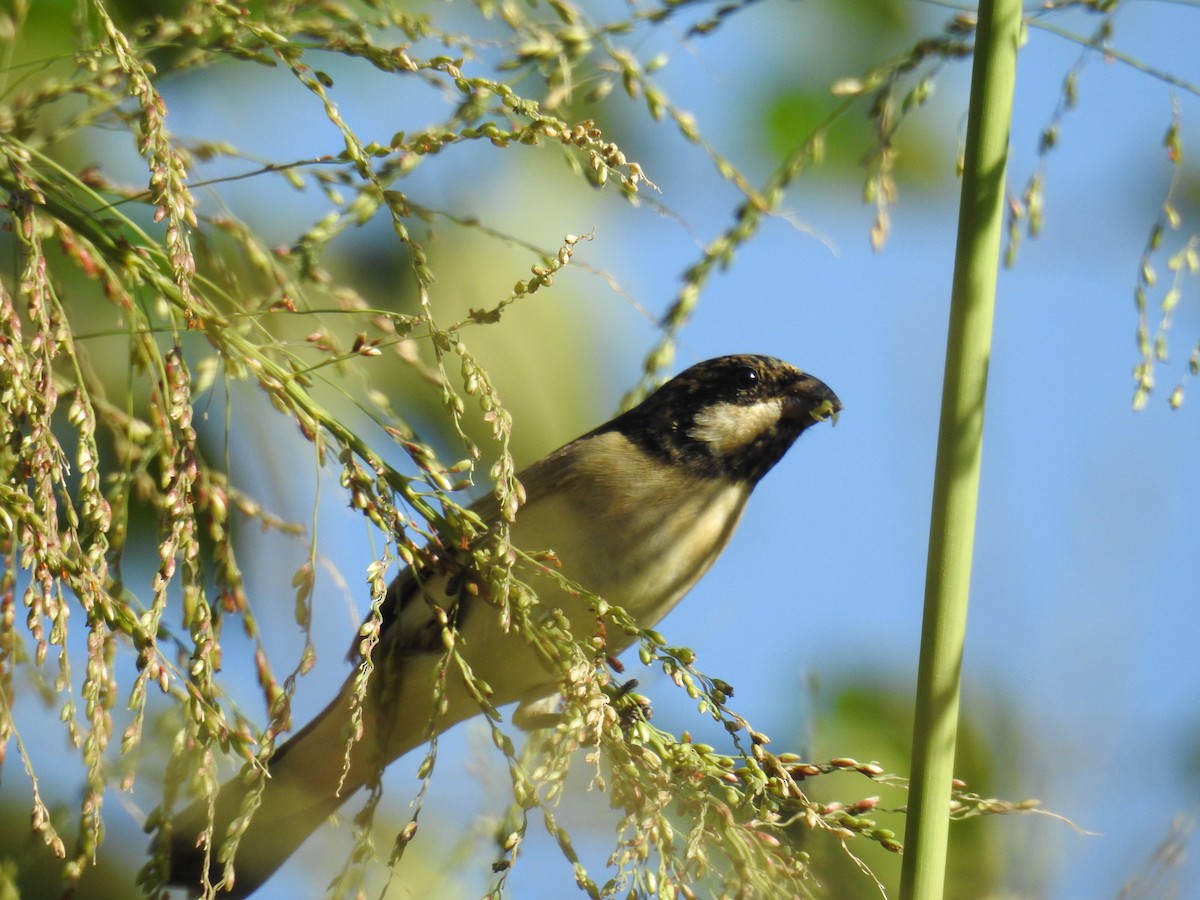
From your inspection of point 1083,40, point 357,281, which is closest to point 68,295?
point 357,281

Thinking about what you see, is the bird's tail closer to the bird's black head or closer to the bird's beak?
the bird's black head

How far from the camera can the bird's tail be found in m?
2.79

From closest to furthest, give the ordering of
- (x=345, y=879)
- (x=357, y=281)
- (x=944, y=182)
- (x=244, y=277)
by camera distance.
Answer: (x=345, y=879) < (x=244, y=277) < (x=357, y=281) < (x=944, y=182)

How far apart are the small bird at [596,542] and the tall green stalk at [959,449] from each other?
152cm

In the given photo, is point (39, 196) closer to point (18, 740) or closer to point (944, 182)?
point (18, 740)

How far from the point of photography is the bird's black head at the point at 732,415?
3889 mm

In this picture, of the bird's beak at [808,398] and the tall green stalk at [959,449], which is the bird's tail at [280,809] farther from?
the bird's beak at [808,398]

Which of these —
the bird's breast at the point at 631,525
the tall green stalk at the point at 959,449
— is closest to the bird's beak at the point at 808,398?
the bird's breast at the point at 631,525

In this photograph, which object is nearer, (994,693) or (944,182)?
(994,693)

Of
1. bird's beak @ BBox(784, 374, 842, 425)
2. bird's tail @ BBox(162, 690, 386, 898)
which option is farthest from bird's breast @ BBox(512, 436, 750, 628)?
bird's tail @ BBox(162, 690, 386, 898)

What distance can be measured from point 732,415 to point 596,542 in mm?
745

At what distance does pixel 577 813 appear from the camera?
6.29 feet

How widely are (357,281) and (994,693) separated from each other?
2301mm

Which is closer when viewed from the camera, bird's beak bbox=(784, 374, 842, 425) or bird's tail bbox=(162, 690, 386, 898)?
bird's tail bbox=(162, 690, 386, 898)
